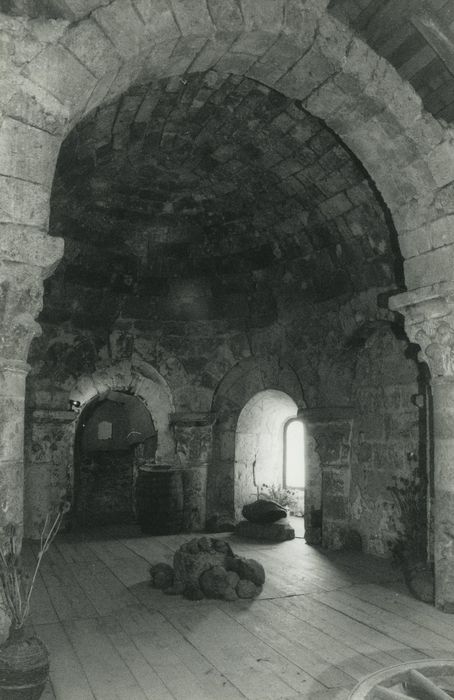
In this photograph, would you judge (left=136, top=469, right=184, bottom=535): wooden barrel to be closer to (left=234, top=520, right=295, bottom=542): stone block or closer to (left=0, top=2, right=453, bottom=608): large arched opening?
(left=234, top=520, right=295, bottom=542): stone block

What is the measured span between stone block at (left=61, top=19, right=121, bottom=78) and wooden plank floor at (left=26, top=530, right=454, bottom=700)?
3.51m

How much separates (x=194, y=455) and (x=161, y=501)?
2.74ft

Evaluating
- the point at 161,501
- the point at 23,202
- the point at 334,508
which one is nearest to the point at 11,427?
the point at 23,202

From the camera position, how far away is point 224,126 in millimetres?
5938

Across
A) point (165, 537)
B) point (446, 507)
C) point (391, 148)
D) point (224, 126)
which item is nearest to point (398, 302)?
point (391, 148)

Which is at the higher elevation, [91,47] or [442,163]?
[91,47]

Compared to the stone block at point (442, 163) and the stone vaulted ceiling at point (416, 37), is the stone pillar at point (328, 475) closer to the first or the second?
the stone block at point (442, 163)

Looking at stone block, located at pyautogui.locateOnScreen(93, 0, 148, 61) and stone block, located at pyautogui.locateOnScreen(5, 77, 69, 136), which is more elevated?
stone block, located at pyautogui.locateOnScreen(93, 0, 148, 61)

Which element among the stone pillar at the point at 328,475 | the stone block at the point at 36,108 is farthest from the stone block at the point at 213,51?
the stone pillar at the point at 328,475

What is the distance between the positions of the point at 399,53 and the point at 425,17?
316mm

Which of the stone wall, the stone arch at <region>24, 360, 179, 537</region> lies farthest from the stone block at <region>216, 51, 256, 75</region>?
the stone arch at <region>24, 360, 179, 537</region>

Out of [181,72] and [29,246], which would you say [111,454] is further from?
[29,246]

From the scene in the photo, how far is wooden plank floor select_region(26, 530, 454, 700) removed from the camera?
132 inches

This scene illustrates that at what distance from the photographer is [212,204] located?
7.96m
